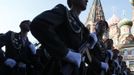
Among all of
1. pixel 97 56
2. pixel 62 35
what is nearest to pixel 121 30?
pixel 97 56

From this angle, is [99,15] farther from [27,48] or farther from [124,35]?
[27,48]

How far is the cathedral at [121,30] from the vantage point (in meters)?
65.6

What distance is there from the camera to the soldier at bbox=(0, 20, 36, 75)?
Answer: 7.31 m

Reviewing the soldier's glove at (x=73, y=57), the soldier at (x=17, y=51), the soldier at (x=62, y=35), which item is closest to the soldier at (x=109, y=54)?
the soldier at (x=17, y=51)

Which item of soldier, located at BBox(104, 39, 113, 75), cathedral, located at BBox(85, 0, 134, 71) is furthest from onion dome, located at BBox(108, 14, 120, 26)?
soldier, located at BBox(104, 39, 113, 75)

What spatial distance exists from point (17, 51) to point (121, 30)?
217 feet

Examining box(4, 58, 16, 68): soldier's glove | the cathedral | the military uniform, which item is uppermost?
the cathedral

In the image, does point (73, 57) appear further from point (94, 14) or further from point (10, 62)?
point (94, 14)

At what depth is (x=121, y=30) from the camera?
239ft

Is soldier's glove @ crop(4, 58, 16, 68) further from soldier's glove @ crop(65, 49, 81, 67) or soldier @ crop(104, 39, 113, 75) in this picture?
soldier's glove @ crop(65, 49, 81, 67)

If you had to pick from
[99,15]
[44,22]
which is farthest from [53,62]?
[99,15]

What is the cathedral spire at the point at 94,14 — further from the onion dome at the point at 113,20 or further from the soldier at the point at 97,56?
the soldier at the point at 97,56

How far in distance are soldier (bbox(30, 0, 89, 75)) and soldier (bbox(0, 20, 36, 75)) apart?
Answer: 2.59 m

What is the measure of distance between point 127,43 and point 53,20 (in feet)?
211
